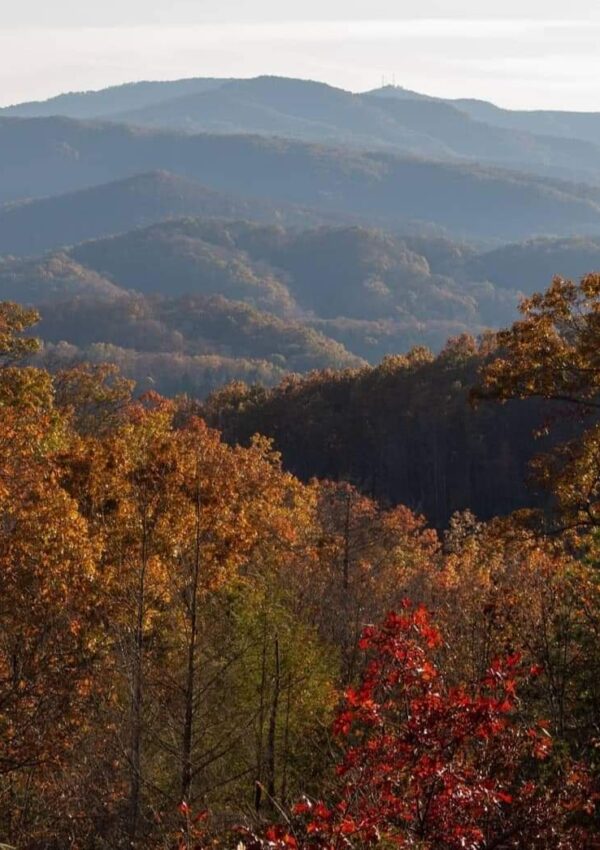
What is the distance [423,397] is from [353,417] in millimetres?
8916

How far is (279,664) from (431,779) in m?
13.4

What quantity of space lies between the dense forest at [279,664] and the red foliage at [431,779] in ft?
0.11

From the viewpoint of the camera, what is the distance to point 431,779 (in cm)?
1198

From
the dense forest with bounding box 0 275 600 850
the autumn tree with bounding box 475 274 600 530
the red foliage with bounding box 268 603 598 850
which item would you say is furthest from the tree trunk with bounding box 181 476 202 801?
the red foliage with bounding box 268 603 598 850

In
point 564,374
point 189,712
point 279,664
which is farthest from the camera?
point 279,664

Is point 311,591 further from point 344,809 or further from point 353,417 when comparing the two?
point 353,417

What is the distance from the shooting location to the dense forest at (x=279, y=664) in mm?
12617

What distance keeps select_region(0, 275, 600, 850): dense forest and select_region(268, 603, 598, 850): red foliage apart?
3 cm

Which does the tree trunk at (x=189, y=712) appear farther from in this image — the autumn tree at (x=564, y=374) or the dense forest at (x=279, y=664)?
the autumn tree at (x=564, y=374)

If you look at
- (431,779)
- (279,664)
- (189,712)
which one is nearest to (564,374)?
(279,664)

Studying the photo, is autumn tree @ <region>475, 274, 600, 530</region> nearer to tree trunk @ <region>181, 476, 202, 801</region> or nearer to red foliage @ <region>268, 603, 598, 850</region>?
tree trunk @ <region>181, 476, 202, 801</region>

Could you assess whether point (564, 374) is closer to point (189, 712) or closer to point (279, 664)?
point (279, 664)

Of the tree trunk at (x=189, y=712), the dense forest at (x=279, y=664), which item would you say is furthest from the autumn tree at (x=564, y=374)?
the tree trunk at (x=189, y=712)

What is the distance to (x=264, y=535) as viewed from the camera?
3941 cm
